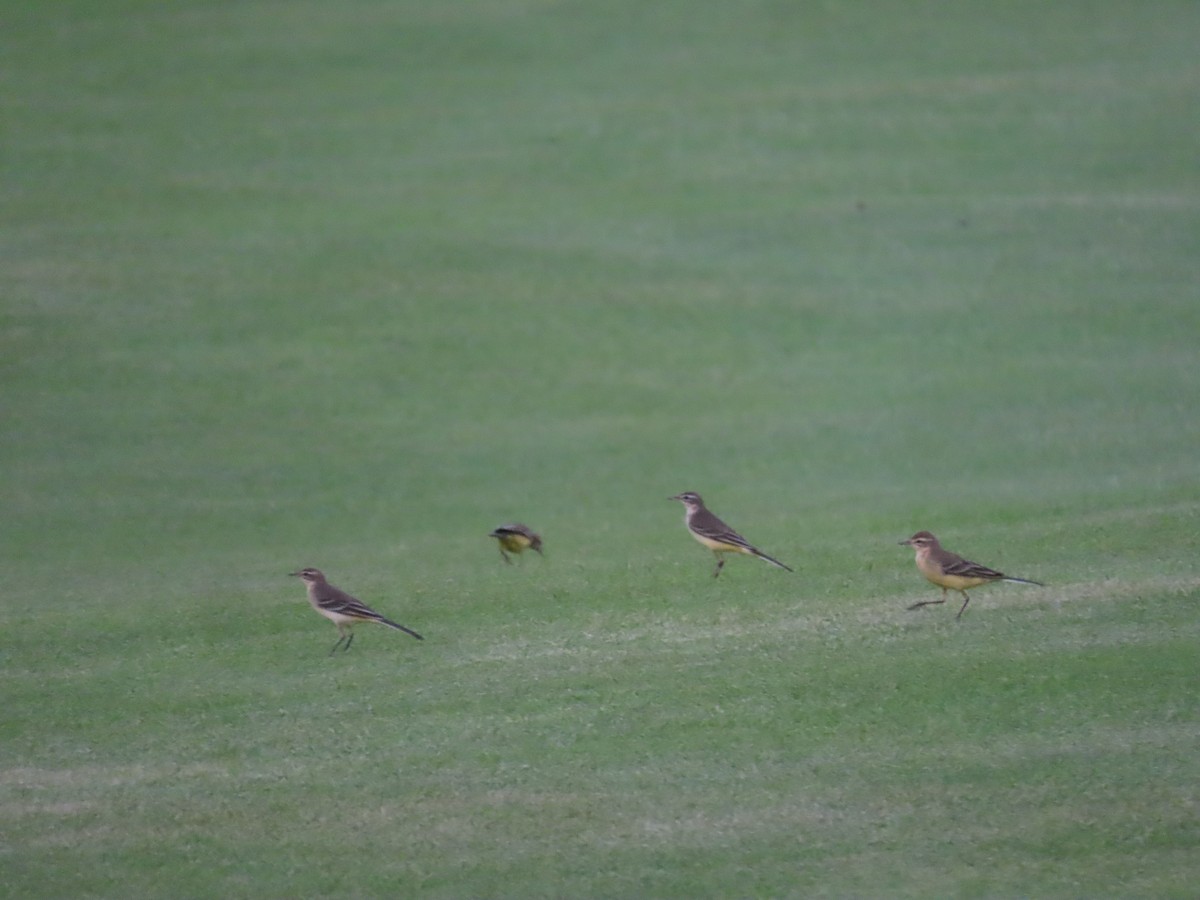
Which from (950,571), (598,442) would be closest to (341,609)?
(950,571)

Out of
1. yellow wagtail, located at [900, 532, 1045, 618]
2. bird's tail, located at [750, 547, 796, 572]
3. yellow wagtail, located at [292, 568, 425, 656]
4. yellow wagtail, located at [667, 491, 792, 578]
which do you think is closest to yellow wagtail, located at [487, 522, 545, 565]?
yellow wagtail, located at [667, 491, 792, 578]

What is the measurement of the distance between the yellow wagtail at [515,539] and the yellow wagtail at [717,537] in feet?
4.04

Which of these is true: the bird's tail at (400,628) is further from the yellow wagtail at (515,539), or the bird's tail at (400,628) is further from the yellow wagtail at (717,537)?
the yellow wagtail at (717,537)

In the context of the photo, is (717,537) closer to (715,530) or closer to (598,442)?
(715,530)

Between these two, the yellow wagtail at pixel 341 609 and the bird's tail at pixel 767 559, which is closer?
the yellow wagtail at pixel 341 609

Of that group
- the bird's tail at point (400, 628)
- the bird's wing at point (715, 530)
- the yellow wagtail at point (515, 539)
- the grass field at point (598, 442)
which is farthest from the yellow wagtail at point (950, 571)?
the bird's tail at point (400, 628)

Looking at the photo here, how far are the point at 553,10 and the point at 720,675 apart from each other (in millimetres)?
17660

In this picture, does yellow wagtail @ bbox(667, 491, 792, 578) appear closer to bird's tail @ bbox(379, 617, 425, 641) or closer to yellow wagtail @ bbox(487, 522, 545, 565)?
yellow wagtail @ bbox(487, 522, 545, 565)

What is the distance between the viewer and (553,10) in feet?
86.4

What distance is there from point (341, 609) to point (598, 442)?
553cm

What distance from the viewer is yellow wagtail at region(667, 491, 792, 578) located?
486 inches

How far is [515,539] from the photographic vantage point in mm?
13164

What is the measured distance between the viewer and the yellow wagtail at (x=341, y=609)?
11.1 m

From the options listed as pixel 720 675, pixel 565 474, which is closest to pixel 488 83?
pixel 565 474
